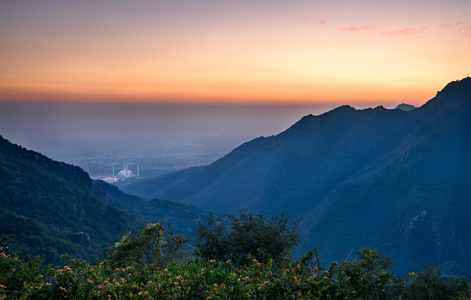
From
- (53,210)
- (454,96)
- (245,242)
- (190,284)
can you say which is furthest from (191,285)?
(454,96)

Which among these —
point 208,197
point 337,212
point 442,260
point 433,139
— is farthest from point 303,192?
point 442,260

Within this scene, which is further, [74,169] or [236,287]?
[74,169]

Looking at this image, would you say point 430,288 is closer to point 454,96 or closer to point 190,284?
point 190,284

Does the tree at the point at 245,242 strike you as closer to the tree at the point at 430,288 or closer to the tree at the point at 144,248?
the tree at the point at 144,248

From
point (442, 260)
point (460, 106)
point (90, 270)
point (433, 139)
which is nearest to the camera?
point (90, 270)

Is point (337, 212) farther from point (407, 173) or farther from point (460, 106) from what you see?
point (460, 106)

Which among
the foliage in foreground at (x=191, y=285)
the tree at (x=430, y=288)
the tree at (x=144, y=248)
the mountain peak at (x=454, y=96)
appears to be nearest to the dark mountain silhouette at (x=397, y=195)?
the mountain peak at (x=454, y=96)

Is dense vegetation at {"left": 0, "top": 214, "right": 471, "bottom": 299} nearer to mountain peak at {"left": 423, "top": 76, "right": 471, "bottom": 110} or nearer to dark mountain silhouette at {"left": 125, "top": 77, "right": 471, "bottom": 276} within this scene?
dark mountain silhouette at {"left": 125, "top": 77, "right": 471, "bottom": 276}

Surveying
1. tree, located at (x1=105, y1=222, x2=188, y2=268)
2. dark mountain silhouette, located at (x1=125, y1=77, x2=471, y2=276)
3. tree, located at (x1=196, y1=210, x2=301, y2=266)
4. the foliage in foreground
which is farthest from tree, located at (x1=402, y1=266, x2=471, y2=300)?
dark mountain silhouette, located at (x1=125, y1=77, x2=471, y2=276)
